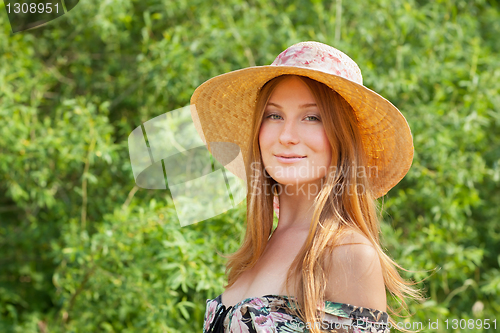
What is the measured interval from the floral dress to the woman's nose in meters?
0.38

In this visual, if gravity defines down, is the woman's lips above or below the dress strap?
above

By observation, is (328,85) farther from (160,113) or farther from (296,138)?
(160,113)

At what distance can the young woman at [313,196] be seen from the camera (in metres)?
1.16

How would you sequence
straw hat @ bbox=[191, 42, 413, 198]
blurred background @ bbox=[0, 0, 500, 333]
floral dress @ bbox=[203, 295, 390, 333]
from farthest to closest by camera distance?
blurred background @ bbox=[0, 0, 500, 333], straw hat @ bbox=[191, 42, 413, 198], floral dress @ bbox=[203, 295, 390, 333]

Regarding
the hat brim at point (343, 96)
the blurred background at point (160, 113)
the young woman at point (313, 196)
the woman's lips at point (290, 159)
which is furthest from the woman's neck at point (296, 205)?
the blurred background at point (160, 113)

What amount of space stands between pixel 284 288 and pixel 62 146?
200 cm

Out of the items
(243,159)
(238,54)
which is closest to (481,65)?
(238,54)

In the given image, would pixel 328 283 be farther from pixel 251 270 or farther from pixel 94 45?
pixel 94 45

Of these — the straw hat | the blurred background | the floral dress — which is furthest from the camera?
the blurred background

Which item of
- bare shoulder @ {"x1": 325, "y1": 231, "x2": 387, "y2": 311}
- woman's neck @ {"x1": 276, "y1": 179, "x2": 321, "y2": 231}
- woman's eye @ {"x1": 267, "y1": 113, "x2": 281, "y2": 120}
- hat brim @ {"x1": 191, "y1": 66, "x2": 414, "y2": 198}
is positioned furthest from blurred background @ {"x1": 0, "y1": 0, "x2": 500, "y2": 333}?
bare shoulder @ {"x1": 325, "y1": 231, "x2": 387, "y2": 311}

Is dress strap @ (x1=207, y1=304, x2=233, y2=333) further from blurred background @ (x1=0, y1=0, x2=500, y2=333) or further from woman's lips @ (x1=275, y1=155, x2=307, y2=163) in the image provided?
blurred background @ (x1=0, y1=0, x2=500, y2=333)

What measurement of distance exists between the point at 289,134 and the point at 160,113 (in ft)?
6.47

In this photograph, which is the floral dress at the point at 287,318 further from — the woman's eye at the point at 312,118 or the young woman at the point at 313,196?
the woman's eye at the point at 312,118

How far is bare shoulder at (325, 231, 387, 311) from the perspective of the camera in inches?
45.4
